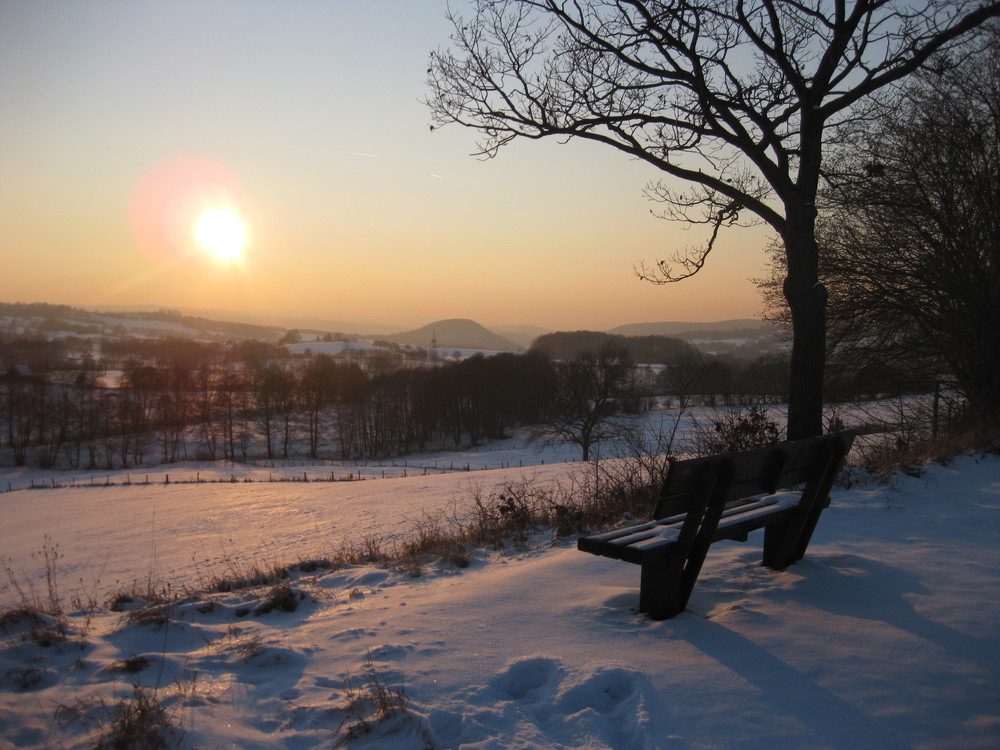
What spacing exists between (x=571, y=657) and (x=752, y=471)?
1.73 meters

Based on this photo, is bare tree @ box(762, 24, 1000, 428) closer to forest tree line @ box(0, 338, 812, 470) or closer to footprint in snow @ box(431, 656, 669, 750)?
footprint in snow @ box(431, 656, 669, 750)

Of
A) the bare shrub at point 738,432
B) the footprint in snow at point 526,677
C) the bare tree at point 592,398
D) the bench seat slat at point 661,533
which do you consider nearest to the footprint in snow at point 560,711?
the footprint in snow at point 526,677

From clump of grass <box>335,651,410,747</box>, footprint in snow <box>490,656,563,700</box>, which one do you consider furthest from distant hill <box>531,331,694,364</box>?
clump of grass <box>335,651,410,747</box>

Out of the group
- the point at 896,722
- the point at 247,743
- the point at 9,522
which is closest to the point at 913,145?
the point at 896,722

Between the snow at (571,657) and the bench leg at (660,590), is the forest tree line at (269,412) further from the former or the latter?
the bench leg at (660,590)

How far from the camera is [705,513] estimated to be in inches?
171

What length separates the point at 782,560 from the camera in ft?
17.0

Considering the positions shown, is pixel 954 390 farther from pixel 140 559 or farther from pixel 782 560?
pixel 140 559

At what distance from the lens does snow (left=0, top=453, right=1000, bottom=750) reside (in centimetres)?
299

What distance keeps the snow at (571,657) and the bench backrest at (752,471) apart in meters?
Result: 0.79

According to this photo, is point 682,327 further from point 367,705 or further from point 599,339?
point 367,705

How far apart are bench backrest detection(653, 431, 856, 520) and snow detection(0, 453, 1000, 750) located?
0.79 metres

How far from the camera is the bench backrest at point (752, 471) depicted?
3859 millimetres

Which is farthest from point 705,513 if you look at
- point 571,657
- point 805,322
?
point 805,322
